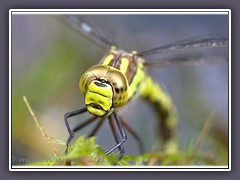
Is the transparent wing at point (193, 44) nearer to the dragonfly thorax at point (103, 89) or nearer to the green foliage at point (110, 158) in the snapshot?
the dragonfly thorax at point (103, 89)

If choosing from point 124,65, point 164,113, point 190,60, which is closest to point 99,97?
point 124,65

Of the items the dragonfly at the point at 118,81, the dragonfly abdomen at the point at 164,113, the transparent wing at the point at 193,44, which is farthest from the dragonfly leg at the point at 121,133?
the dragonfly abdomen at the point at 164,113

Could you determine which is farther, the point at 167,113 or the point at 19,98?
the point at 167,113

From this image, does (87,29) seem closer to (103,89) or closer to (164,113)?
(103,89)

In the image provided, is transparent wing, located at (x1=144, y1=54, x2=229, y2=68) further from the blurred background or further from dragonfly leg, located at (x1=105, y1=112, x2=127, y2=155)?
dragonfly leg, located at (x1=105, y1=112, x2=127, y2=155)
